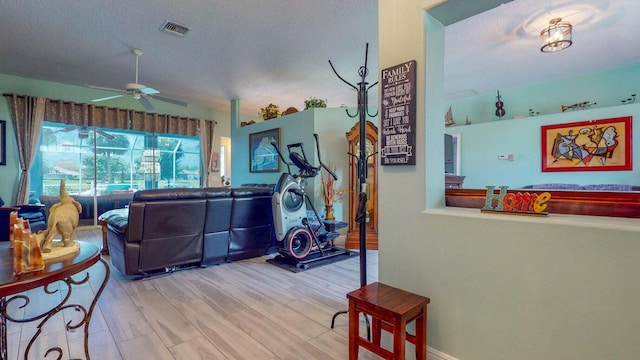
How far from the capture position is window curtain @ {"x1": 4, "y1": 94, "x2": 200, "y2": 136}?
18.3 ft

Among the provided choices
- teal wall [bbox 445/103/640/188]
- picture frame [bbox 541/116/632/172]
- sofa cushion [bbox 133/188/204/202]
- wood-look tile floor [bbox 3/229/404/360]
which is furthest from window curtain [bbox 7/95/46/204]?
picture frame [bbox 541/116/632/172]

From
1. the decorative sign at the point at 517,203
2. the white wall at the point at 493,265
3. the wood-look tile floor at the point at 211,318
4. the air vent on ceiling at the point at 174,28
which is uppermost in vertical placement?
the air vent on ceiling at the point at 174,28

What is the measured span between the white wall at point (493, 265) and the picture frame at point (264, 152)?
13.0 ft

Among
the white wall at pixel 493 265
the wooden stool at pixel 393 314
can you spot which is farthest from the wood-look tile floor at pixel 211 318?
the white wall at pixel 493 265

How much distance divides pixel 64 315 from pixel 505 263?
309 cm

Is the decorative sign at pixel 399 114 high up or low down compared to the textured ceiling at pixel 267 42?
down

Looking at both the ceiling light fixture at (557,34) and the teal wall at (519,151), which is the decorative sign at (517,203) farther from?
the teal wall at (519,151)

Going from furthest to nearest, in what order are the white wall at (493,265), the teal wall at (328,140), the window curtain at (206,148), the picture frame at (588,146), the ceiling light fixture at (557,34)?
the window curtain at (206,148) → the teal wall at (328,140) → the picture frame at (588,146) → the ceiling light fixture at (557,34) → the white wall at (493,265)

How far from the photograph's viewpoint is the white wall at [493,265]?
1.12 meters

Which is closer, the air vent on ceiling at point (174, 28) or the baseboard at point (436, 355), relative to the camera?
the baseboard at point (436, 355)

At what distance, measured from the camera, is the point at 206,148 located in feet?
24.3

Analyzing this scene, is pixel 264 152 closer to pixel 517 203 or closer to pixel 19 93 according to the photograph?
pixel 19 93

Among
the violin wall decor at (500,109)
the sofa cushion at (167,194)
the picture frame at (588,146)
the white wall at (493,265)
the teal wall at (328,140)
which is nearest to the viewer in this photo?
the white wall at (493,265)

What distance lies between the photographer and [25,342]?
1921 mm
